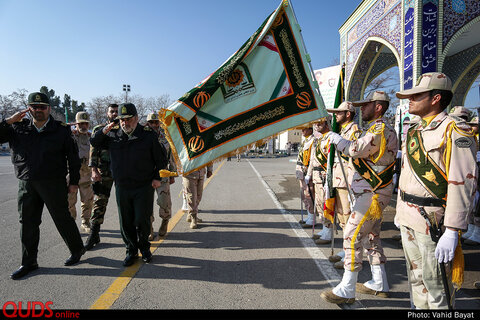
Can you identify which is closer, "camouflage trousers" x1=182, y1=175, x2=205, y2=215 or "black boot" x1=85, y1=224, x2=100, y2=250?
"black boot" x1=85, y1=224, x2=100, y2=250

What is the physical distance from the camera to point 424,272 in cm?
224

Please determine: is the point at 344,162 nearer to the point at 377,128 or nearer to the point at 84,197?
the point at 377,128

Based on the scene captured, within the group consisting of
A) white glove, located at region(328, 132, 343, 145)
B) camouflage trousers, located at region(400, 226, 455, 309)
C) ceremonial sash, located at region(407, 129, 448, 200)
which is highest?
white glove, located at region(328, 132, 343, 145)

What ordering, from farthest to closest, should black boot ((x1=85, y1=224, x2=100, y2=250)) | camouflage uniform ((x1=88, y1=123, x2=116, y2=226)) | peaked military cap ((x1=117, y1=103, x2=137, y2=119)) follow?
camouflage uniform ((x1=88, y1=123, x2=116, y2=226)) → black boot ((x1=85, y1=224, x2=100, y2=250)) → peaked military cap ((x1=117, y1=103, x2=137, y2=119))

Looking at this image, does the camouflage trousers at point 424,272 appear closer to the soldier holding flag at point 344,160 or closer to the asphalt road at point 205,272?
the asphalt road at point 205,272

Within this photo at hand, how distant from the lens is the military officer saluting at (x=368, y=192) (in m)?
2.93

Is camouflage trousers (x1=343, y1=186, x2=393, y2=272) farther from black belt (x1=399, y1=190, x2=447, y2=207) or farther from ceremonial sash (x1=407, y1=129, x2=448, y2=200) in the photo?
ceremonial sash (x1=407, y1=129, x2=448, y2=200)

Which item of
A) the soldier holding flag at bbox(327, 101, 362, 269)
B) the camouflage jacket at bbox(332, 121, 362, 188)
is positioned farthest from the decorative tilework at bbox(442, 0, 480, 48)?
the camouflage jacket at bbox(332, 121, 362, 188)

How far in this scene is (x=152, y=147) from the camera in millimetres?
4043

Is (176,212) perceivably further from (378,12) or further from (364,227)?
(378,12)

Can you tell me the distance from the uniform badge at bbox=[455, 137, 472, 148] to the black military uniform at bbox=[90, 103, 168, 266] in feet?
11.2

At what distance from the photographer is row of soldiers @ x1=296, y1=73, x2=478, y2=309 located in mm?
2049

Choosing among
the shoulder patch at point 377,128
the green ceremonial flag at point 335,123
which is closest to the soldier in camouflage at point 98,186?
the green ceremonial flag at point 335,123

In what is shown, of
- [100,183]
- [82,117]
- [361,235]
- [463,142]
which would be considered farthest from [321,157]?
[82,117]
